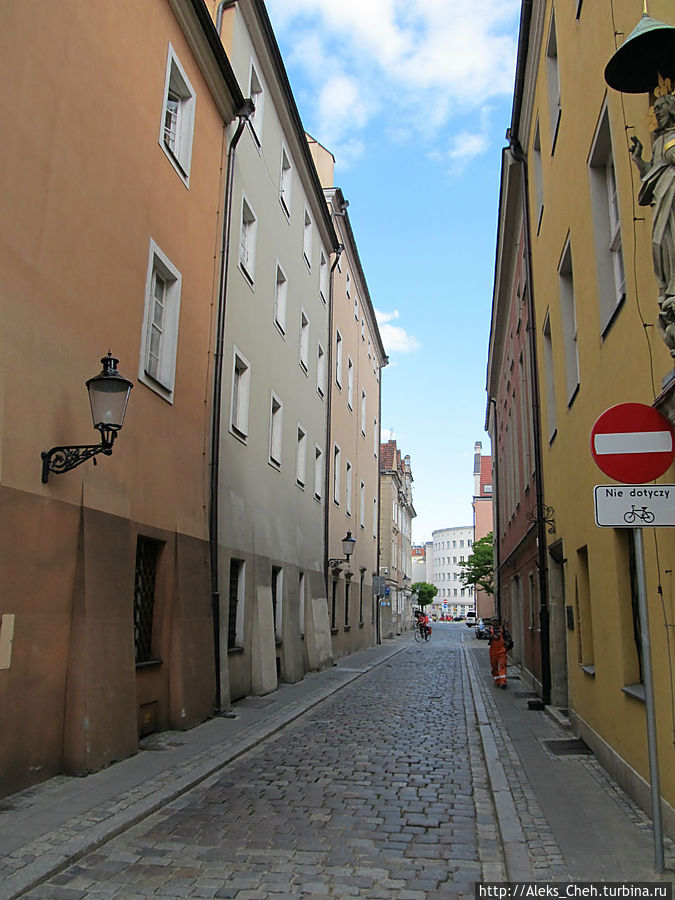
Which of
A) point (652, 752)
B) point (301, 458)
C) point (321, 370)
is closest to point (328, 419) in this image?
point (321, 370)

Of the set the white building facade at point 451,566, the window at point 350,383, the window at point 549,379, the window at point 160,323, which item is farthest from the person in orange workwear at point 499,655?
the white building facade at point 451,566

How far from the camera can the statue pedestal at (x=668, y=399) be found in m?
4.92

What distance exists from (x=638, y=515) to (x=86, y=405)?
232 inches

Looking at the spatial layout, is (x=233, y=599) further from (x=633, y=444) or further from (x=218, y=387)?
(x=633, y=444)

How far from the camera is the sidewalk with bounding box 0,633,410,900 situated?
16.9 feet

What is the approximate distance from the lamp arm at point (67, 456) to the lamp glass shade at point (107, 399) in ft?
0.39

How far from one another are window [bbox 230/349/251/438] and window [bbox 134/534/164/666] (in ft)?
14.2

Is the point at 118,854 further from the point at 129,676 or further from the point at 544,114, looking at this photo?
the point at 544,114

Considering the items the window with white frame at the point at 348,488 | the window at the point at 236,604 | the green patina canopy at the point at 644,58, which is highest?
the window with white frame at the point at 348,488

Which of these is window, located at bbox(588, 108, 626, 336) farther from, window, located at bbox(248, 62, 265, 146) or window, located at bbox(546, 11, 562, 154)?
window, located at bbox(248, 62, 265, 146)

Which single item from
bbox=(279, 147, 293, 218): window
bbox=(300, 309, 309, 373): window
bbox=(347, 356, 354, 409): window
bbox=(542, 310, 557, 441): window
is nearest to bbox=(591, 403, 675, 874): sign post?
bbox=(542, 310, 557, 441): window

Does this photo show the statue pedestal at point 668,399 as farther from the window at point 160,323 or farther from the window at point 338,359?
the window at point 338,359

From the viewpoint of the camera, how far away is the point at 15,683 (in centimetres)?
679

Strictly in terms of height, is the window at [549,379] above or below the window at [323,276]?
below
